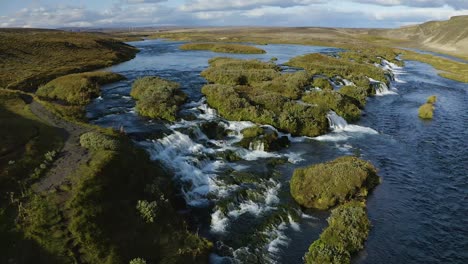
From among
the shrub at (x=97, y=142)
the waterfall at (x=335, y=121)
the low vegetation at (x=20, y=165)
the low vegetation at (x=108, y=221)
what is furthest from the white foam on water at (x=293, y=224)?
the waterfall at (x=335, y=121)

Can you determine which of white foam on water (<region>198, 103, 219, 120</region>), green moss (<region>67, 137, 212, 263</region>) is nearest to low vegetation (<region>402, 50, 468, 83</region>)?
white foam on water (<region>198, 103, 219, 120</region>)

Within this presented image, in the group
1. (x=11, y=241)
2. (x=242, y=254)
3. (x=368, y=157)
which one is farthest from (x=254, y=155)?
(x=11, y=241)

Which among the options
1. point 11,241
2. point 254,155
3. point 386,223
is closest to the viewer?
point 11,241

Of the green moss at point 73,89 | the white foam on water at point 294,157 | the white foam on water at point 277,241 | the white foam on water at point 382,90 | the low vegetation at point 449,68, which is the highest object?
the green moss at point 73,89

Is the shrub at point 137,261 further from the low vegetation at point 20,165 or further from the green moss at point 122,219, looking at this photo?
the low vegetation at point 20,165

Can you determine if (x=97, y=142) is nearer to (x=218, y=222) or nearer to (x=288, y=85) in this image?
(x=218, y=222)

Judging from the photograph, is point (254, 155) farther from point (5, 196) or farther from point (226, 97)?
point (5, 196)
